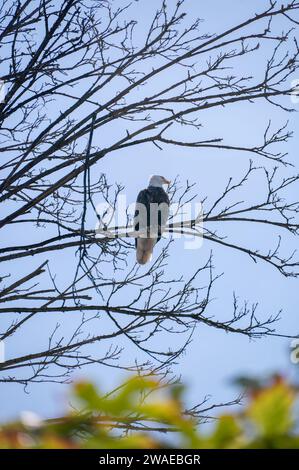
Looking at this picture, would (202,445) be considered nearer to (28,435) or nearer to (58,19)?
(28,435)

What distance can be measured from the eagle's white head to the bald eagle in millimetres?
51

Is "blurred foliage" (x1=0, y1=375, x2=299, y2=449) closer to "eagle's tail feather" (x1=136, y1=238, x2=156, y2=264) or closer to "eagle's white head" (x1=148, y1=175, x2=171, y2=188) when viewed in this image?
"eagle's tail feather" (x1=136, y1=238, x2=156, y2=264)

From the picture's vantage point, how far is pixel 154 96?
140 inches

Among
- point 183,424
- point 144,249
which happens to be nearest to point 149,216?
point 144,249

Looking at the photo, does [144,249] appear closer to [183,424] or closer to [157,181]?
[157,181]

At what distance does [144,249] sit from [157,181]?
1.00 m

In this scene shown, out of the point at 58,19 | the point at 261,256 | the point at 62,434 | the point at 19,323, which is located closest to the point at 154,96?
the point at 58,19

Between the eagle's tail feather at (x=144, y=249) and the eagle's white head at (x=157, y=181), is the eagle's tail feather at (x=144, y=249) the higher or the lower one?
the lower one

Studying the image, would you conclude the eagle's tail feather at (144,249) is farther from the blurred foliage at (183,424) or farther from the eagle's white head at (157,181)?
the blurred foliage at (183,424)

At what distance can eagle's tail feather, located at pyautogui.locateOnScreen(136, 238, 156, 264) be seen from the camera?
6.53m

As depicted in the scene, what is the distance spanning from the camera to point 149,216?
21.6ft

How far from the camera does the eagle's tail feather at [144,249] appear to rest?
6.53 metres

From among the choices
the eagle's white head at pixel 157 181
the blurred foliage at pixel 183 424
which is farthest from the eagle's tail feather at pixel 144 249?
the blurred foliage at pixel 183 424
